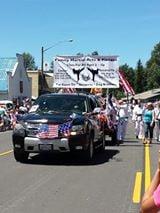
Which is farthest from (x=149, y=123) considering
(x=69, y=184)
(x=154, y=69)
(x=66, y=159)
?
(x=154, y=69)

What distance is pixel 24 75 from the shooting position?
74.1m

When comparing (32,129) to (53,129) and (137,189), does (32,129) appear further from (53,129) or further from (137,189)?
(137,189)

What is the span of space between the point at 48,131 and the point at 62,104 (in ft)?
5.55

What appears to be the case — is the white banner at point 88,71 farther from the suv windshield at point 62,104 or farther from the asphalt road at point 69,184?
the suv windshield at point 62,104

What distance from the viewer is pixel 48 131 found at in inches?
557

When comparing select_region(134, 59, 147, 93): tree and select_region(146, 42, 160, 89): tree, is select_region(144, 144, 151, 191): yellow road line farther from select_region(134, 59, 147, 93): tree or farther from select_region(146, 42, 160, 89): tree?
select_region(134, 59, 147, 93): tree

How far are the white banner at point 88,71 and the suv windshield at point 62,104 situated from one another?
8012 millimetres

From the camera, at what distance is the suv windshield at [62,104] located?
1555 cm

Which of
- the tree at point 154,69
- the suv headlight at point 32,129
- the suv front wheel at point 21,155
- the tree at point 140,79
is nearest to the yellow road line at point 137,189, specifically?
the suv headlight at point 32,129

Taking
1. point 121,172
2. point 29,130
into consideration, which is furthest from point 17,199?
point 29,130

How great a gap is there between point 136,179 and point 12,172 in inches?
108

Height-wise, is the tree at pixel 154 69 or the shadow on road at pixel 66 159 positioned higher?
the tree at pixel 154 69

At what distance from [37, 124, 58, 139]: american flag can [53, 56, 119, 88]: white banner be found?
10.0 metres

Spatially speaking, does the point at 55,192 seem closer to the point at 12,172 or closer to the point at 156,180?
the point at 12,172
